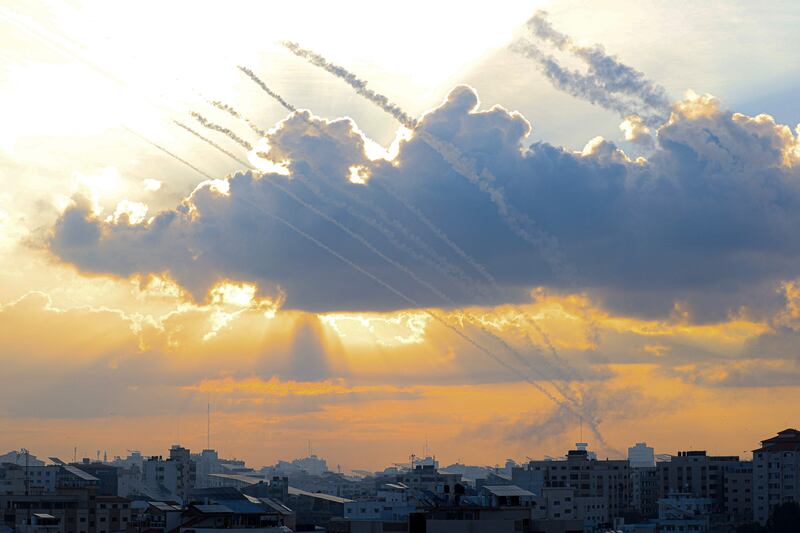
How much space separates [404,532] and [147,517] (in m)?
49.0

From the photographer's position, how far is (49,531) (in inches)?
6796

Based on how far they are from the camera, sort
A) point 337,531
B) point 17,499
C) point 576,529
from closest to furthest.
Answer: point 576,529, point 337,531, point 17,499

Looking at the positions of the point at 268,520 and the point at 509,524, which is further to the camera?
the point at 268,520

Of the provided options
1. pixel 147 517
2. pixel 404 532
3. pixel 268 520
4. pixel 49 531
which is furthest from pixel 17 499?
pixel 404 532

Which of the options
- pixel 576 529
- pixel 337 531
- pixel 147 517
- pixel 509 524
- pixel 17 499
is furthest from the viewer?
pixel 17 499

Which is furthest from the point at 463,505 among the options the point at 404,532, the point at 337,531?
the point at 337,531

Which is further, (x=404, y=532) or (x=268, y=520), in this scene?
(x=268, y=520)

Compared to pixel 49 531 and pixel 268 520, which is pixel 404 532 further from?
pixel 49 531

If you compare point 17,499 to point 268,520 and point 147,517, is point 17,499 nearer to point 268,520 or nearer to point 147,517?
point 147,517

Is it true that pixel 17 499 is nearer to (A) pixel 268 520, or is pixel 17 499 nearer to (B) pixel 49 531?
(B) pixel 49 531

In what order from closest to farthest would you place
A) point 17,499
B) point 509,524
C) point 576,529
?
point 509,524, point 576,529, point 17,499

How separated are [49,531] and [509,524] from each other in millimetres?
74145

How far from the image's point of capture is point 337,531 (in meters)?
141

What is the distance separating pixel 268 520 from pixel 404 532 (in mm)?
23526
